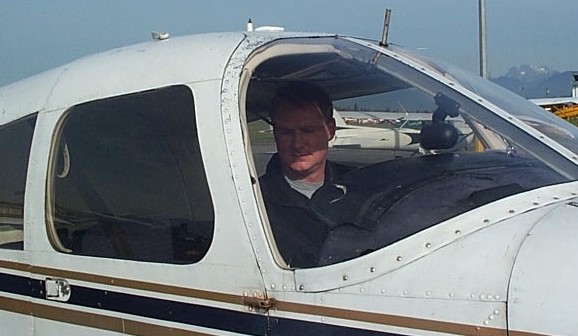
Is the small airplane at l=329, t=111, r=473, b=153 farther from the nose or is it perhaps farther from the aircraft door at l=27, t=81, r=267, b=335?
the aircraft door at l=27, t=81, r=267, b=335

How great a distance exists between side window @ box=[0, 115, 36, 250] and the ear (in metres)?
1.46

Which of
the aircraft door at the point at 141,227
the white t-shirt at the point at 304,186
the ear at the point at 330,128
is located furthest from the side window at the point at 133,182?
the ear at the point at 330,128

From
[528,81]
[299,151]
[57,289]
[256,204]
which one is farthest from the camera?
[528,81]

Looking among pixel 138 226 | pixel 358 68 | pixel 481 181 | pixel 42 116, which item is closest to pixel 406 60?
pixel 358 68

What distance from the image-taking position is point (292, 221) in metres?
2.93

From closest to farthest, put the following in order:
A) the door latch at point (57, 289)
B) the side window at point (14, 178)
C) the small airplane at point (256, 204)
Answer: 1. the small airplane at point (256, 204)
2. the door latch at point (57, 289)
3. the side window at point (14, 178)

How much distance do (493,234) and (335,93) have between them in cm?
108

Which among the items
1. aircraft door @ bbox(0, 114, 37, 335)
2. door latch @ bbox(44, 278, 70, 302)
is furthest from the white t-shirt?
aircraft door @ bbox(0, 114, 37, 335)

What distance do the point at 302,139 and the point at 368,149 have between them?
289 mm

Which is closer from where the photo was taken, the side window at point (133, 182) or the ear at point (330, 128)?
the side window at point (133, 182)

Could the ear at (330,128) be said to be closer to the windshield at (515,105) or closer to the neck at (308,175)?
the neck at (308,175)

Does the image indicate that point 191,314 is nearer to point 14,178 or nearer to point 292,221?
point 292,221

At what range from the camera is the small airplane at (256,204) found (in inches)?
95.0

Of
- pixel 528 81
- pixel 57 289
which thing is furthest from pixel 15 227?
pixel 528 81
